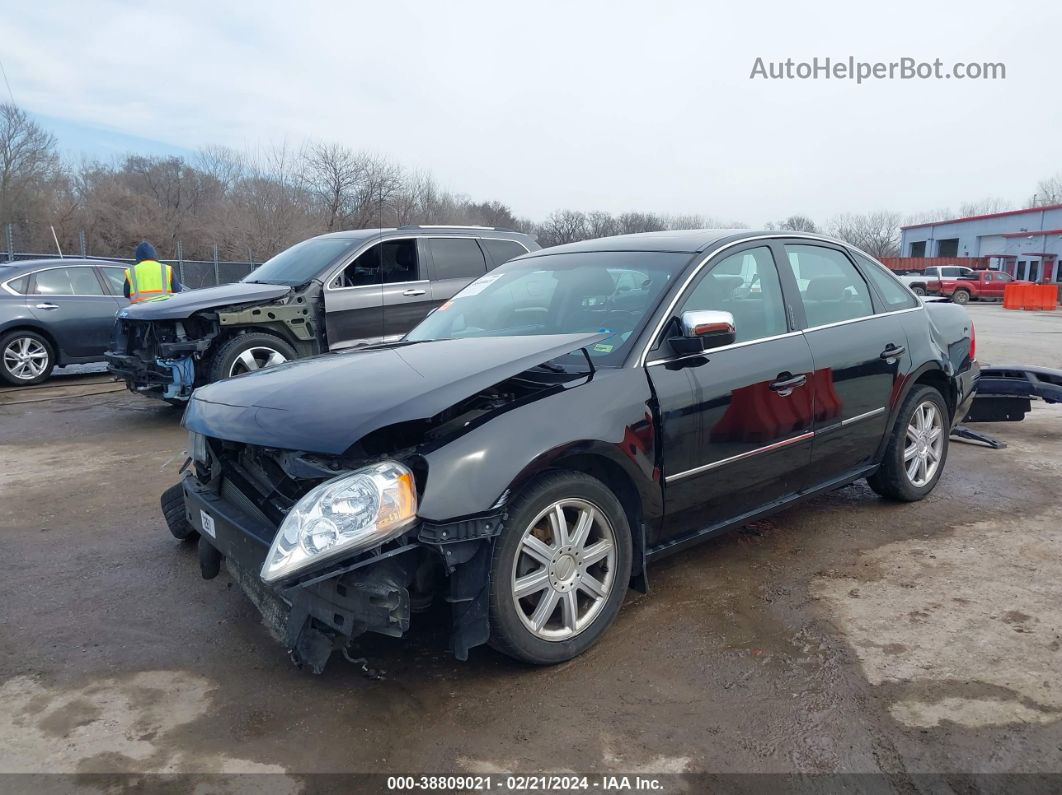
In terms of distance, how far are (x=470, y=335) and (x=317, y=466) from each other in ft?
4.67

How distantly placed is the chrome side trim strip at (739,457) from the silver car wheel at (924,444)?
1230mm

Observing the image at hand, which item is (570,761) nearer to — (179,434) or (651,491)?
(651,491)

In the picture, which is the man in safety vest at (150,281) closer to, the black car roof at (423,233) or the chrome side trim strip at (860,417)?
the black car roof at (423,233)

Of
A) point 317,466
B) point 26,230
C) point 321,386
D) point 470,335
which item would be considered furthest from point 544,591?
point 26,230

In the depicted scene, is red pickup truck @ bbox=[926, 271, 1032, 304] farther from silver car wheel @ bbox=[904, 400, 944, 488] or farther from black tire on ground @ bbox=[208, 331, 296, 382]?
black tire on ground @ bbox=[208, 331, 296, 382]

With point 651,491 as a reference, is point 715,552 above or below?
below

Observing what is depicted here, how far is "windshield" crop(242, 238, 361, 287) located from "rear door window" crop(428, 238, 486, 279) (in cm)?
89

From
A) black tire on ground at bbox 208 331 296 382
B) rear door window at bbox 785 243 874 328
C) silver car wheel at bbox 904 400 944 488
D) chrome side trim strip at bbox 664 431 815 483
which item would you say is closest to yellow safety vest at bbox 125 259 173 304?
black tire on ground at bbox 208 331 296 382

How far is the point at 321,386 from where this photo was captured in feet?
10.2

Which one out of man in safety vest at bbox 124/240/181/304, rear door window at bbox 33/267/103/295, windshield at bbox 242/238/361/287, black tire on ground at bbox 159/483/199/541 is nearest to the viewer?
black tire on ground at bbox 159/483/199/541

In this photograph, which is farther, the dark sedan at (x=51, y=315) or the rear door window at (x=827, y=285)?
the dark sedan at (x=51, y=315)

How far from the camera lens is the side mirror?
3.41 meters

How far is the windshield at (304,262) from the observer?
799 cm

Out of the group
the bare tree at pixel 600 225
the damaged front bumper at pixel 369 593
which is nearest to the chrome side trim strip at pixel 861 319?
the damaged front bumper at pixel 369 593
